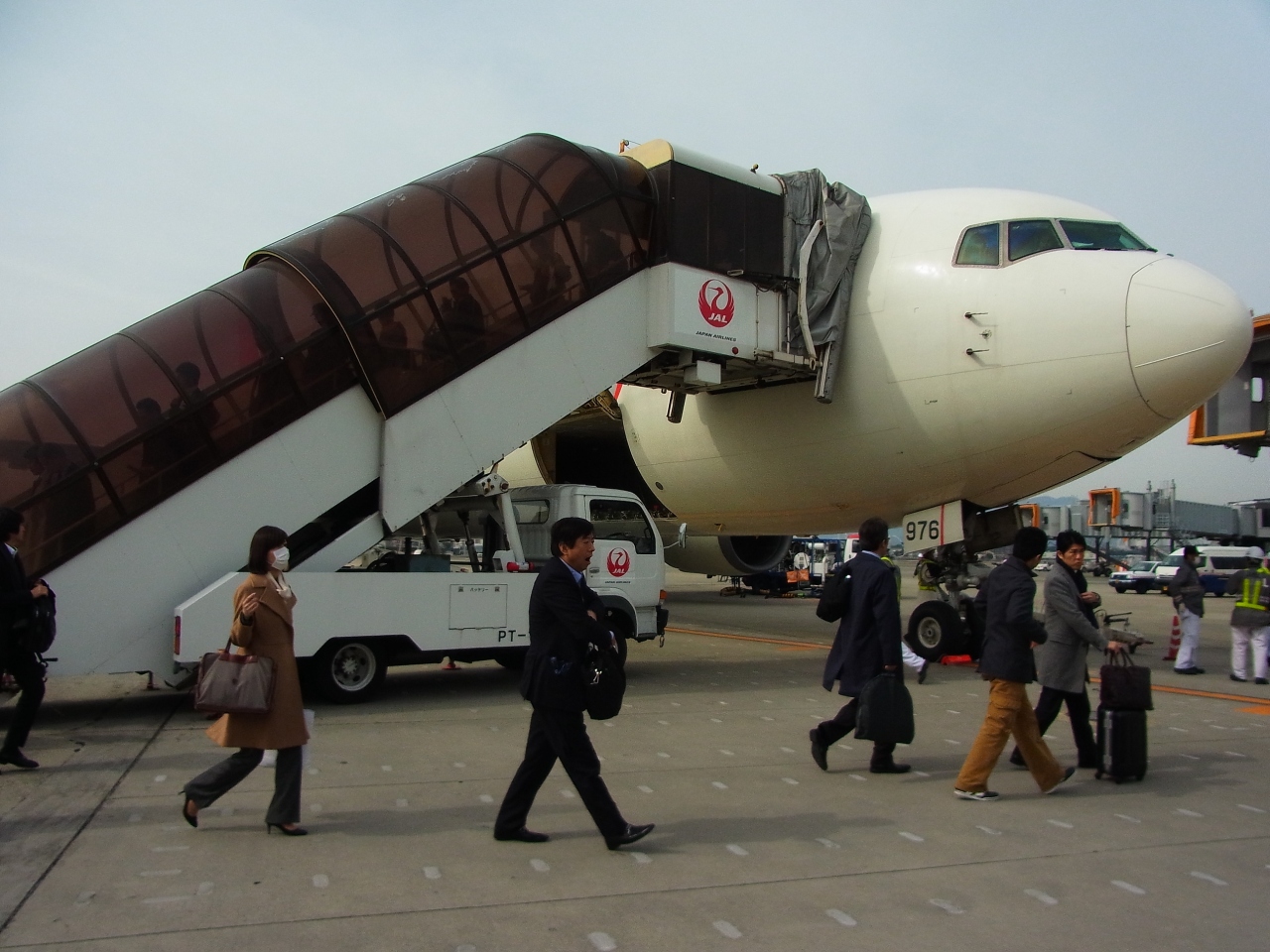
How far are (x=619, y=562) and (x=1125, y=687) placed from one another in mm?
6156

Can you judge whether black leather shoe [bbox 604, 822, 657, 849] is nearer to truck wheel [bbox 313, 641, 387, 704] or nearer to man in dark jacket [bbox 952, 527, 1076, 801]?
man in dark jacket [bbox 952, 527, 1076, 801]

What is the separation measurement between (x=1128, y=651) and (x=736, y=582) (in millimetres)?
27383

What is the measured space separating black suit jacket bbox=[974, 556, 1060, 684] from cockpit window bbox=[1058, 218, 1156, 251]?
21.2ft

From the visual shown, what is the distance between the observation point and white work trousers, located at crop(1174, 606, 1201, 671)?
42.4 ft

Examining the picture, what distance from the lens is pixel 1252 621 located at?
476 inches

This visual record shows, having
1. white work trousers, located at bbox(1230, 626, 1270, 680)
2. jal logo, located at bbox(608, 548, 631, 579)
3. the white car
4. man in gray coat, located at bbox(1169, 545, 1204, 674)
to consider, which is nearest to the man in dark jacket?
jal logo, located at bbox(608, 548, 631, 579)

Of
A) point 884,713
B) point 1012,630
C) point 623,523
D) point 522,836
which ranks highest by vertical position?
point 623,523

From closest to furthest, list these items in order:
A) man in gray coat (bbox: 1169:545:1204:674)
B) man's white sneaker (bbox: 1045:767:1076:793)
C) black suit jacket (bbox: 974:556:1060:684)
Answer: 1. black suit jacket (bbox: 974:556:1060:684)
2. man's white sneaker (bbox: 1045:767:1076:793)
3. man in gray coat (bbox: 1169:545:1204:674)

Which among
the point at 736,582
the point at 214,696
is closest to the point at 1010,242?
the point at 214,696

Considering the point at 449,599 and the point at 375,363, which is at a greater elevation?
the point at 375,363

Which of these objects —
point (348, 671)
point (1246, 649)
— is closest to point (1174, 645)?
point (1246, 649)

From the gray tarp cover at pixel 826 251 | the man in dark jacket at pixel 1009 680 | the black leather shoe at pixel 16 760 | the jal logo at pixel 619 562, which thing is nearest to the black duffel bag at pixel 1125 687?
the man in dark jacket at pixel 1009 680

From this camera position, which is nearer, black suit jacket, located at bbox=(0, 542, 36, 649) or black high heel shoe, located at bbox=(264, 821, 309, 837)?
black high heel shoe, located at bbox=(264, 821, 309, 837)

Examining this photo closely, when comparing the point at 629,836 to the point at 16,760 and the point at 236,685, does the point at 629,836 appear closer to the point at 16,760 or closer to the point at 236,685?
the point at 236,685
